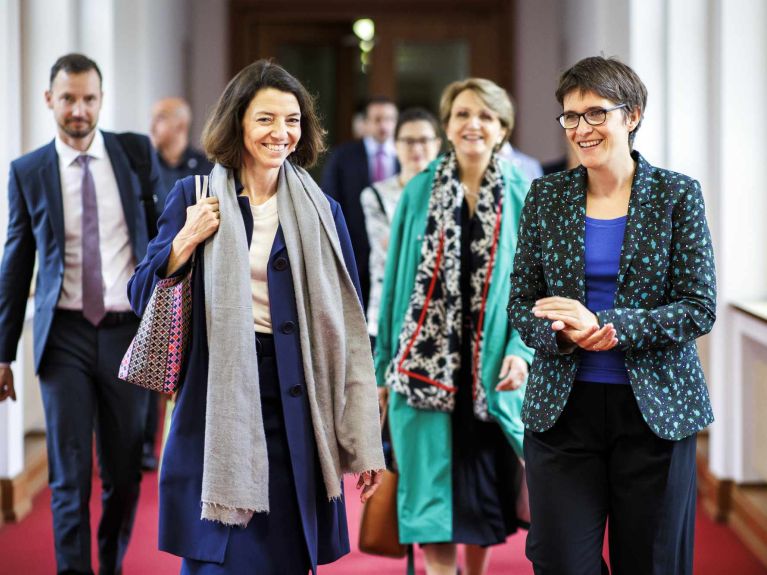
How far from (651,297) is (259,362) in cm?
93

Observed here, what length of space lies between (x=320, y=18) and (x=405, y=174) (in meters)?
5.61

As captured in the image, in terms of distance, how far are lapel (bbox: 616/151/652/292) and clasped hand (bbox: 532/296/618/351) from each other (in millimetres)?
137

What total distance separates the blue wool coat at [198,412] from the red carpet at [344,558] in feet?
6.01

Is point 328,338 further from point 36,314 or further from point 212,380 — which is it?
point 36,314

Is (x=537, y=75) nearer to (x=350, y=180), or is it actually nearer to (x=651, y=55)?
(x=651, y=55)

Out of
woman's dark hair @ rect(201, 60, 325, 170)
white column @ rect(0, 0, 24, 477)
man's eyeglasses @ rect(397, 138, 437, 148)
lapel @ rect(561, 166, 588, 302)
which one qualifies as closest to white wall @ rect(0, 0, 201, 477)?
white column @ rect(0, 0, 24, 477)

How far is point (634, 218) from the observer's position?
2652 millimetres

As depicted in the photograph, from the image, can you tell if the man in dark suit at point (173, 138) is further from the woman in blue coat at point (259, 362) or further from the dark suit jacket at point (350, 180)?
the woman in blue coat at point (259, 362)

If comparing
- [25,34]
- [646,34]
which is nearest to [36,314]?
[25,34]

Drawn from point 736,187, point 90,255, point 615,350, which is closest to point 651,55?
point 736,187

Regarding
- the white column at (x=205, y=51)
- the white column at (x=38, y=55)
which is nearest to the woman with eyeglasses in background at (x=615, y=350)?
the white column at (x=38, y=55)

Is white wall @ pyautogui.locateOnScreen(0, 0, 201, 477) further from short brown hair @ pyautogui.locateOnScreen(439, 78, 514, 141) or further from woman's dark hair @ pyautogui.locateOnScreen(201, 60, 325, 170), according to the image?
woman's dark hair @ pyautogui.locateOnScreen(201, 60, 325, 170)

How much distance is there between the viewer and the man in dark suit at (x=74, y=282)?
377 centimetres

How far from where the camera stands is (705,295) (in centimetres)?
A: 262
